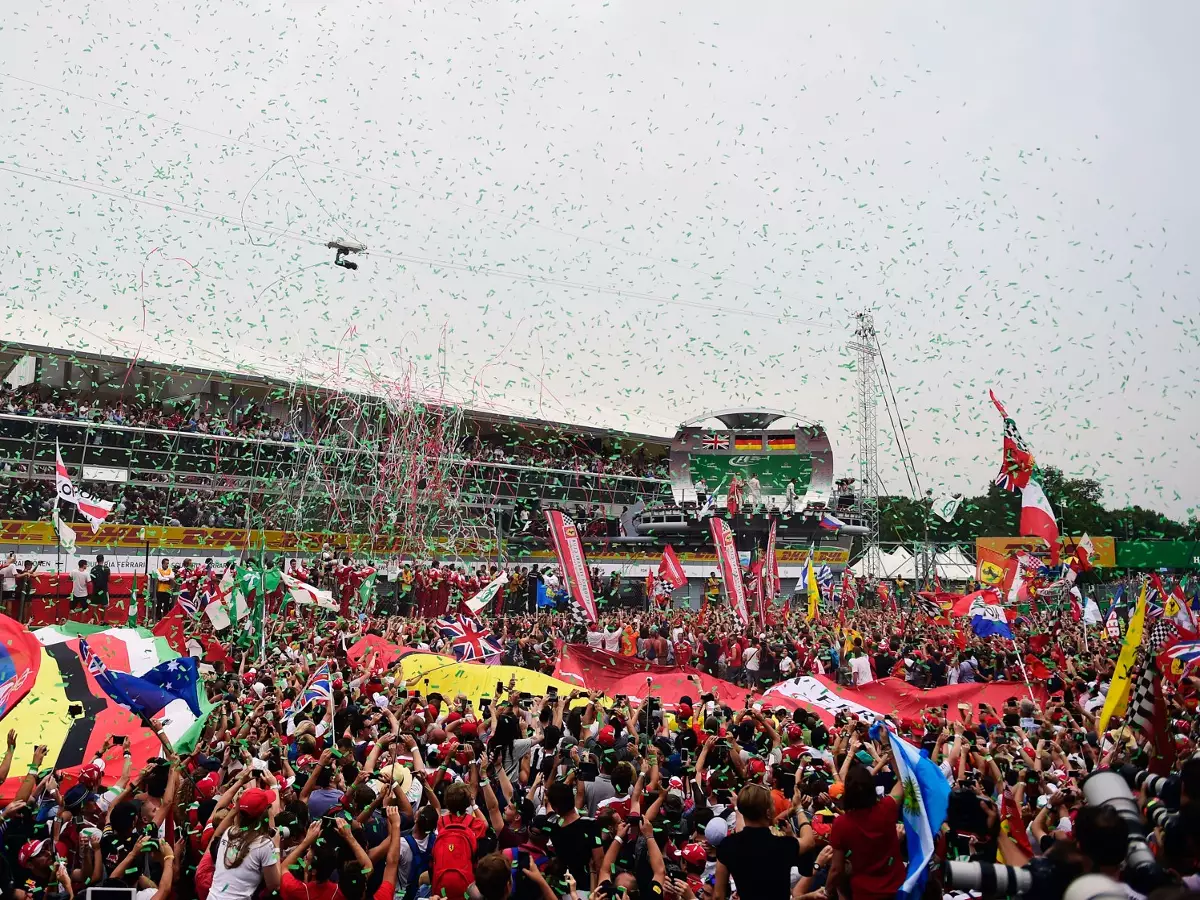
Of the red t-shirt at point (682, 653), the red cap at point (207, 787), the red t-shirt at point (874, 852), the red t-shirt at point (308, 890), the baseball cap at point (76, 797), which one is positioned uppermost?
the red t-shirt at point (874, 852)

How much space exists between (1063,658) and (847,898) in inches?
540

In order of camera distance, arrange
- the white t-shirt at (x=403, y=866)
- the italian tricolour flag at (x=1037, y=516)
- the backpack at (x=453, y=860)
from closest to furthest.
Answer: the backpack at (x=453, y=860) → the white t-shirt at (x=403, y=866) → the italian tricolour flag at (x=1037, y=516)

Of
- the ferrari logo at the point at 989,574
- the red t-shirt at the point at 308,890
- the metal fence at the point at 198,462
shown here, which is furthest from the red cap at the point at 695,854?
the metal fence at the point at 198,462

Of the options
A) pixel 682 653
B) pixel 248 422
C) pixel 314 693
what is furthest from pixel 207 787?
pixel 248 422

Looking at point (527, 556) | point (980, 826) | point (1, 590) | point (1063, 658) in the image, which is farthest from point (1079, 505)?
point (980, 826)

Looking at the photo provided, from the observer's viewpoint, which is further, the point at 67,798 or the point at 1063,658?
the point at 1063,658

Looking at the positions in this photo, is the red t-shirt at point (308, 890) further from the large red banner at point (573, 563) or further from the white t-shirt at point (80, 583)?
the white t-shirt at point (80, 583)

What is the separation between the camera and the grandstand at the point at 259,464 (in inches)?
1250

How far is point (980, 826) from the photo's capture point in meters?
5.54

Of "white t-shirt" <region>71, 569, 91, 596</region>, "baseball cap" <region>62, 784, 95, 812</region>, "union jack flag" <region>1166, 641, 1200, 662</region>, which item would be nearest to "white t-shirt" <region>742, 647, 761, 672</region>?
"union jack flag" <region>1166, 641, 1200, 662</region>

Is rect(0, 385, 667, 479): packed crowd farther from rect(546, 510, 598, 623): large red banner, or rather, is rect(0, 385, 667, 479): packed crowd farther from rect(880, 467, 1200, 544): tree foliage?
rect(880, 467, 1200, 544): tree foliage

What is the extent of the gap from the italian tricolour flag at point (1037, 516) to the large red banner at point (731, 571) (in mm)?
5782

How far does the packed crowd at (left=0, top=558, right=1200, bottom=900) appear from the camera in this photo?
4.89 meters

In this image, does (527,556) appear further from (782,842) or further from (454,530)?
(782,842)
